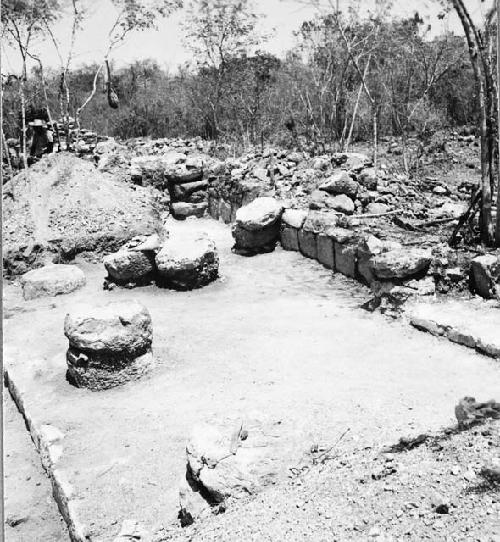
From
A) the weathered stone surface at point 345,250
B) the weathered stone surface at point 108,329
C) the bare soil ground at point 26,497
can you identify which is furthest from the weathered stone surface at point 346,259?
the bare soil ground at point 26,497

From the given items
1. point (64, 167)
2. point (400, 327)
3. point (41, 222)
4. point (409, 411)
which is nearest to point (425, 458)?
point (409, 411)

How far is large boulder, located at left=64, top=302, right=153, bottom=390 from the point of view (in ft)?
18.1

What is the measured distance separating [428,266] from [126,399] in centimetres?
386

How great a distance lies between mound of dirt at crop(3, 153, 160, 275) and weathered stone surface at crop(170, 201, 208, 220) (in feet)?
4.15

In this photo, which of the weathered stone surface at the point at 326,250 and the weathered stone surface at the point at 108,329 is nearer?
the weathered stone surface at the point at 108,329

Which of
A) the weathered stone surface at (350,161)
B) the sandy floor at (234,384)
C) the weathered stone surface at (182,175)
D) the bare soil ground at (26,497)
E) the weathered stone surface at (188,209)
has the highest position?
the weathered stone surface at (350,161)

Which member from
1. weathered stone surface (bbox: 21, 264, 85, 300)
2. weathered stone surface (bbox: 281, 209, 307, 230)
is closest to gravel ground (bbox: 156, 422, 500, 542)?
weathered stone surface (bbox: 21, 264, 85, 300)

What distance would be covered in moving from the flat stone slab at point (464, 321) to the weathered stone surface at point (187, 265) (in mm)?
3177

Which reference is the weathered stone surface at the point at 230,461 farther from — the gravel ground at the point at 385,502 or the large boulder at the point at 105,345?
the large boulder at the point at 105,345

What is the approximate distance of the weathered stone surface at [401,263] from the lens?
693 centimetres

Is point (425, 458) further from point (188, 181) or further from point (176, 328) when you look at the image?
point (188, 181)

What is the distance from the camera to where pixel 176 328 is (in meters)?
6.96

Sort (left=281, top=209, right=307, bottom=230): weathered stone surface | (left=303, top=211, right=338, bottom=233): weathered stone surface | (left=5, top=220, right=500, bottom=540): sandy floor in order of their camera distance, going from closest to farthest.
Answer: (left=5, top=220, right=500, bottom=540): sandy floor, (left=303, top=211, right=338, bottom=233): weathered stone surface, (left=281, top=209, right=307, bottom=230): weathered stone surface

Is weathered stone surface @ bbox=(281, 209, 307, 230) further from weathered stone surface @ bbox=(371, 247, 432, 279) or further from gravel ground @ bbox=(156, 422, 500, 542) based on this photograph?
gravel ground @ bbox=(156, 422, 500, 542)
